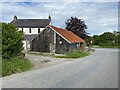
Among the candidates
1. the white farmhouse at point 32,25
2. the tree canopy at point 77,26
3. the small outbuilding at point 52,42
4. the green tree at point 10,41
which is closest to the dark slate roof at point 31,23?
the white farmhouse at point 32,25

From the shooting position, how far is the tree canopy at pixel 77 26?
63312 mm

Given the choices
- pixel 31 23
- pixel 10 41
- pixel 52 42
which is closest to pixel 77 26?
pixel 31 23

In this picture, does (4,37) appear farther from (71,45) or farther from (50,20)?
(50,20)

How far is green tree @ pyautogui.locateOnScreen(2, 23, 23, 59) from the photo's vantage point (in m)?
19.9

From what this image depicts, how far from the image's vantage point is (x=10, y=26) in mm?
21469

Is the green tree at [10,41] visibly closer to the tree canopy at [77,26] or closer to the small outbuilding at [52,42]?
the small outbuilding at [52,42]

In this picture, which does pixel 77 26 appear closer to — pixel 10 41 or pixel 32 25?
pixel 32 25

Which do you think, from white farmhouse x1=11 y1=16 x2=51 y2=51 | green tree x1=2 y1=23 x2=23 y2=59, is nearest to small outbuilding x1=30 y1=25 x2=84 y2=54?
white farmhouse x1=11 y1=16 x2=51 y2=51

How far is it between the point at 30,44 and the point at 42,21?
1459cm

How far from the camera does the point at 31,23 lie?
58219mm

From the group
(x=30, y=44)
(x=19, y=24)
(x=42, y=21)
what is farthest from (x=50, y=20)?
(x=30, y=44)

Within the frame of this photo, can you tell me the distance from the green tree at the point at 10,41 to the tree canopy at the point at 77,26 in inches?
1664

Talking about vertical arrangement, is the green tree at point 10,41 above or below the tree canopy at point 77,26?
below

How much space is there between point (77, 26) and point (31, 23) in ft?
43.6
